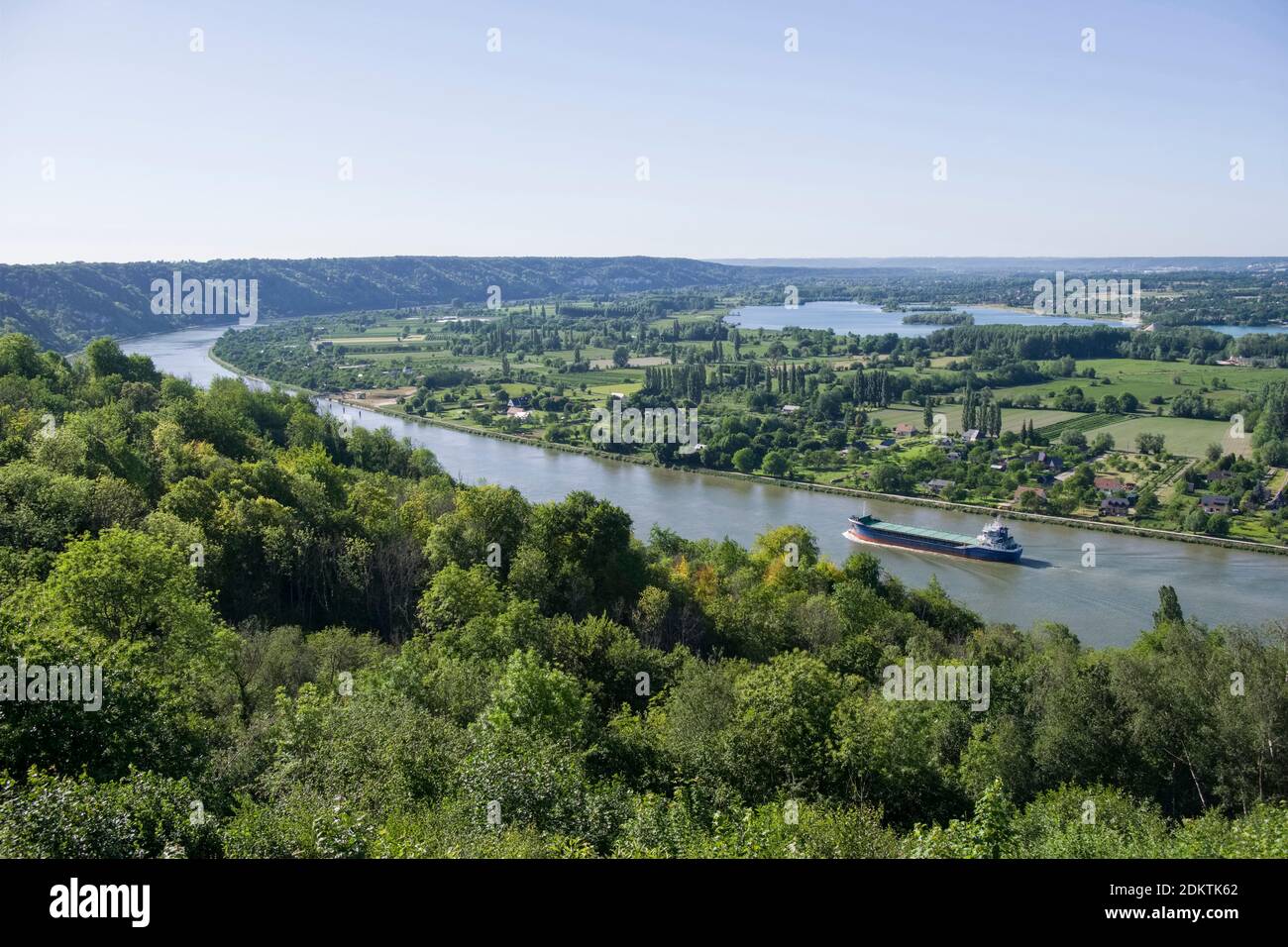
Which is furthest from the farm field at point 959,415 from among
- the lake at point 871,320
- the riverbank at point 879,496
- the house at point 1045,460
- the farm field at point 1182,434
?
the lake at point 871,320

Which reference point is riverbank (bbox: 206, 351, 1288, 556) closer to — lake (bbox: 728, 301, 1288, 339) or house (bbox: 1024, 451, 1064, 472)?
house (bbox: 1024, 451, 1064, 472)

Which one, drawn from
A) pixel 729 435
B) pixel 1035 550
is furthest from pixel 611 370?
pixel 1035 550

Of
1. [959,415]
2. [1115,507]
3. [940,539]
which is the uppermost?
[959,415]

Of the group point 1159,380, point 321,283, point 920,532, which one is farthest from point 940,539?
point 321,283

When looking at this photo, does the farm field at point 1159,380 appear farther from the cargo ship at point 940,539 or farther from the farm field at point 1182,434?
the cargo ship at point 940,539

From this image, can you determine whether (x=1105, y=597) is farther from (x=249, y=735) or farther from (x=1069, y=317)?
(x=1069, y=317)

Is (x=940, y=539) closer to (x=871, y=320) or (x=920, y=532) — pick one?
(x=920, y=532)

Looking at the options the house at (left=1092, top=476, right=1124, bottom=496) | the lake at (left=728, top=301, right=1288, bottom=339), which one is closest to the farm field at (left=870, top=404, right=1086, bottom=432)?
the house at (left=1092, top=476, right=1124, bottom=496)
